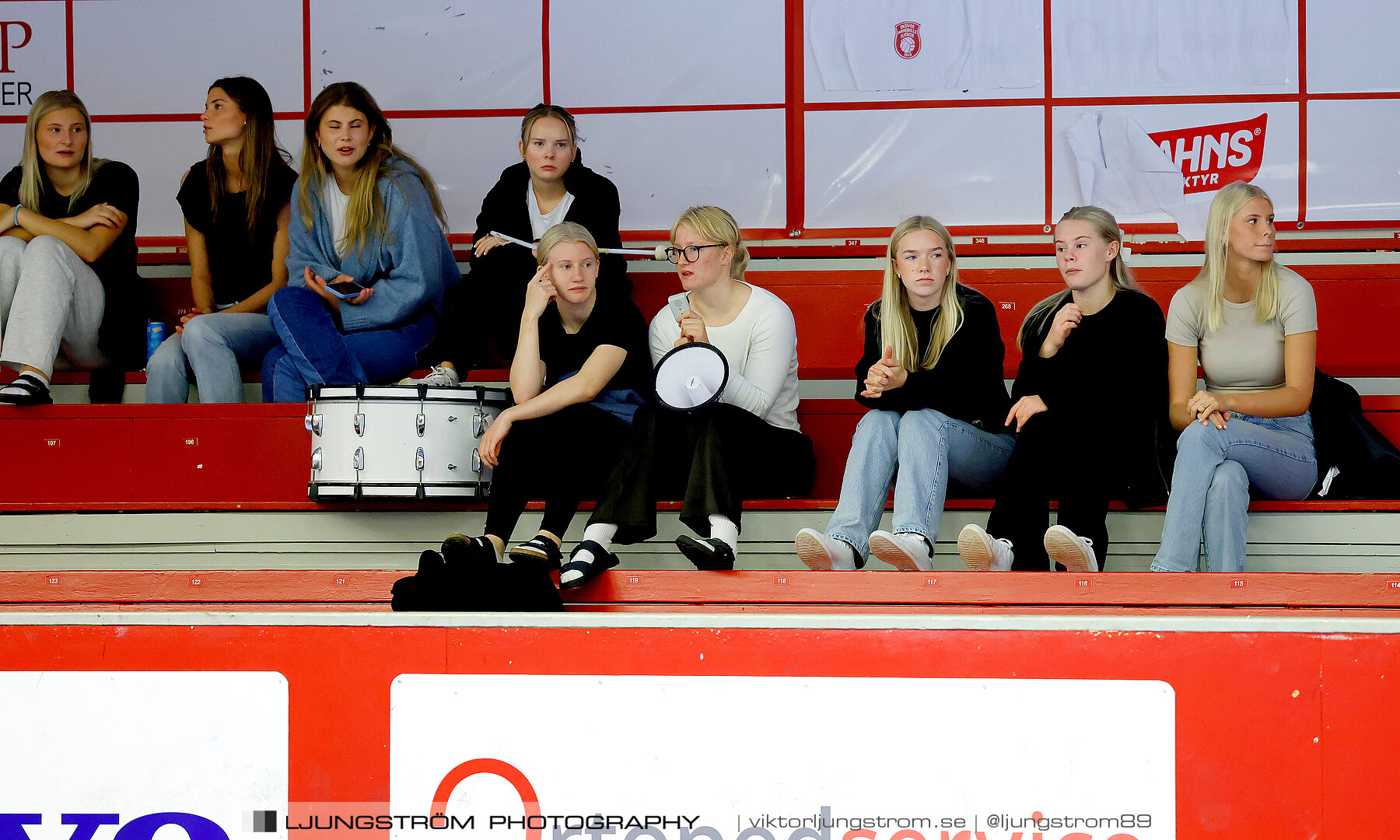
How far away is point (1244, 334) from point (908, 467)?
3.41 ft

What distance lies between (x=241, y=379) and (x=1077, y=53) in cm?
347

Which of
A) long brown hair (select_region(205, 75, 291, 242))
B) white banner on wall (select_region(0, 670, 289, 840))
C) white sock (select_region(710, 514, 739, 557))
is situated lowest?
white banner on wall (select_region(0, 670, 289, 840))

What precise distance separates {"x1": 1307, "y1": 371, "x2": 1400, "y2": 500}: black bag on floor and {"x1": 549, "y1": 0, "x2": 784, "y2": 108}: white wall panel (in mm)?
2558

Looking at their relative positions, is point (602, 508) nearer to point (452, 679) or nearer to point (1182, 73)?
point (452, 679)

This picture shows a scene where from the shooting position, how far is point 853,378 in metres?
4.25

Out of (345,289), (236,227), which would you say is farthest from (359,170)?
(236,227)

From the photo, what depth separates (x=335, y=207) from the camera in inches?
161

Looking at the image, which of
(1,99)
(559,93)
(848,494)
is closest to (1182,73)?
(559,93)

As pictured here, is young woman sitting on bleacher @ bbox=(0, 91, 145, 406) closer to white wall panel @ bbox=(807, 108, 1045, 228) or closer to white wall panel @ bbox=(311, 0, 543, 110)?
white wall panel @ bbox=(311, 0, 543, 110)

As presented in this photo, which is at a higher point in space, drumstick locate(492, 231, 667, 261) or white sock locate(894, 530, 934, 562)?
drumstick locate(492, 231, 667, 261)

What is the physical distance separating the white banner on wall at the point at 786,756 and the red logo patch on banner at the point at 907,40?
3525mm

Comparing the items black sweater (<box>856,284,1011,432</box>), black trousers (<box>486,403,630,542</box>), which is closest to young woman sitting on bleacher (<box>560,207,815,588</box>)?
black trousers (<box>486,403,630,542</box>)

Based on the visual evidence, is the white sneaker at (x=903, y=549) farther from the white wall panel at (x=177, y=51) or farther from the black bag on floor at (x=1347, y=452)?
the white wall panel at (x=177, y=51)

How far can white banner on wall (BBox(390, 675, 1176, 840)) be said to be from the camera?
7.14 feet
